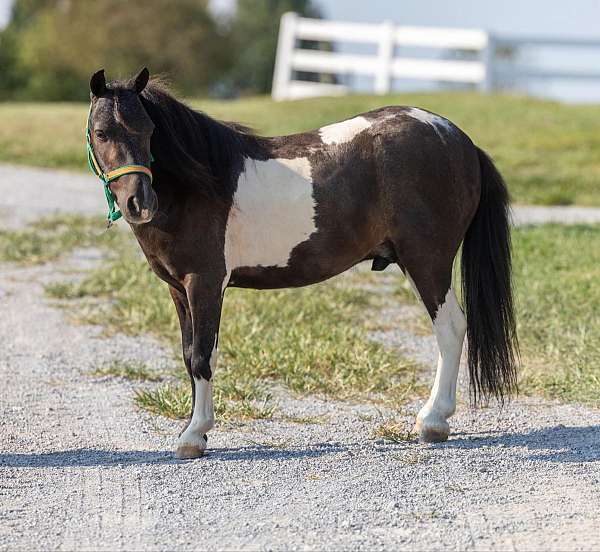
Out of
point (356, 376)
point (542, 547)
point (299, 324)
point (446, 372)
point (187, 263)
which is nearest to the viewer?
point (542, 547)

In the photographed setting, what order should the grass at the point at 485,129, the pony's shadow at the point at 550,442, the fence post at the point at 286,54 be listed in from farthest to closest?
the fence post at the point at 286,54 → the grass at the point at 485,129 → the pony's shadow at the point at 550,442

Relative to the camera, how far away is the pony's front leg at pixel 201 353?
427cm

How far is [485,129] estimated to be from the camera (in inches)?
637

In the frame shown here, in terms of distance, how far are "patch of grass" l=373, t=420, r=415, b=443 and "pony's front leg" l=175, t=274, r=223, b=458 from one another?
776 mm

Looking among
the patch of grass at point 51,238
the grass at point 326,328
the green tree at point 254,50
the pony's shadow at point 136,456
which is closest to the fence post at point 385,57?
the patch of grass at point 51,238

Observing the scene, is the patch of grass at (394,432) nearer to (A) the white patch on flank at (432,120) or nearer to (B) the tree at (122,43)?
(A) the white patch on flank at (432,120)

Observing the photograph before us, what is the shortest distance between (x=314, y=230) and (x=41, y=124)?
14.3 metres

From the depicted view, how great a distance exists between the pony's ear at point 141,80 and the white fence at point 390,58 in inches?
662

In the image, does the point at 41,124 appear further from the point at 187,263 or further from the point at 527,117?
the point at 187,263

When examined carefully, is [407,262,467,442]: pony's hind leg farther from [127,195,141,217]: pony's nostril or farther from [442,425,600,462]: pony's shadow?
[127,195,141,217]: pony's nostril

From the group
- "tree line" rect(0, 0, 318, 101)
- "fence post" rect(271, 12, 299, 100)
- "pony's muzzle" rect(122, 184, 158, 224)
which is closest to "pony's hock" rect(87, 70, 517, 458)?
"pony's muzzle" rect(122, 184, 158, 224)

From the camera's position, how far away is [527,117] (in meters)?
17.0

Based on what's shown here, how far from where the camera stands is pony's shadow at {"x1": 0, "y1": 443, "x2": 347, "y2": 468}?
429cm

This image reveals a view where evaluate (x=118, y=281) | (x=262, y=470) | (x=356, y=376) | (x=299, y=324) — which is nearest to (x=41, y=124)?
(x=118, y=281)
